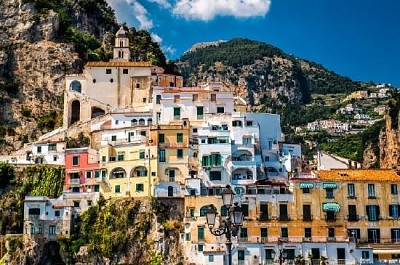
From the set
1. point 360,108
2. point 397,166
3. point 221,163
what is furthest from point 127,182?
point 360,108

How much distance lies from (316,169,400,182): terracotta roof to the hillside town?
6.7 inches

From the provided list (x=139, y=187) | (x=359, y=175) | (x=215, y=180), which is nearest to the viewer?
(x=359, y=175)

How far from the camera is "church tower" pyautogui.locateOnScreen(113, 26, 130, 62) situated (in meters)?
87.4

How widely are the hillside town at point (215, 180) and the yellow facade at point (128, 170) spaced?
10cm

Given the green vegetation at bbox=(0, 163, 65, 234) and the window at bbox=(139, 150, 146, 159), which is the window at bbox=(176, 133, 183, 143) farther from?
the green vegetation at bbox=(0, 163, 65, 234)

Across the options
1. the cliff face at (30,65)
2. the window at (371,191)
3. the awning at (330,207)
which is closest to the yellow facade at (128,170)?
the awning at (330,207)


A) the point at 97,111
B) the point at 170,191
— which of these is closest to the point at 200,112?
the point at 170,191

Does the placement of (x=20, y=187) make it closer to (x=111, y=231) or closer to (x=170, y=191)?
(x=111, y=231)

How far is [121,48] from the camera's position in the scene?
8812cm

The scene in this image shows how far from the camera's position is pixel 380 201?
58781mm

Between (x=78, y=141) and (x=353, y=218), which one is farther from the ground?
(x=78, y=141)

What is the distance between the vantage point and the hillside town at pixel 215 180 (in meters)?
57.0

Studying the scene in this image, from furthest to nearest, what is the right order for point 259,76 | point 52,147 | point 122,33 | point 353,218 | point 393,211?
1. point 259,76
2. point 122,33
3. point 52,147
4. point 393,211
5. point 353,218

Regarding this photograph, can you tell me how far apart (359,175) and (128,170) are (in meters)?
20.7
